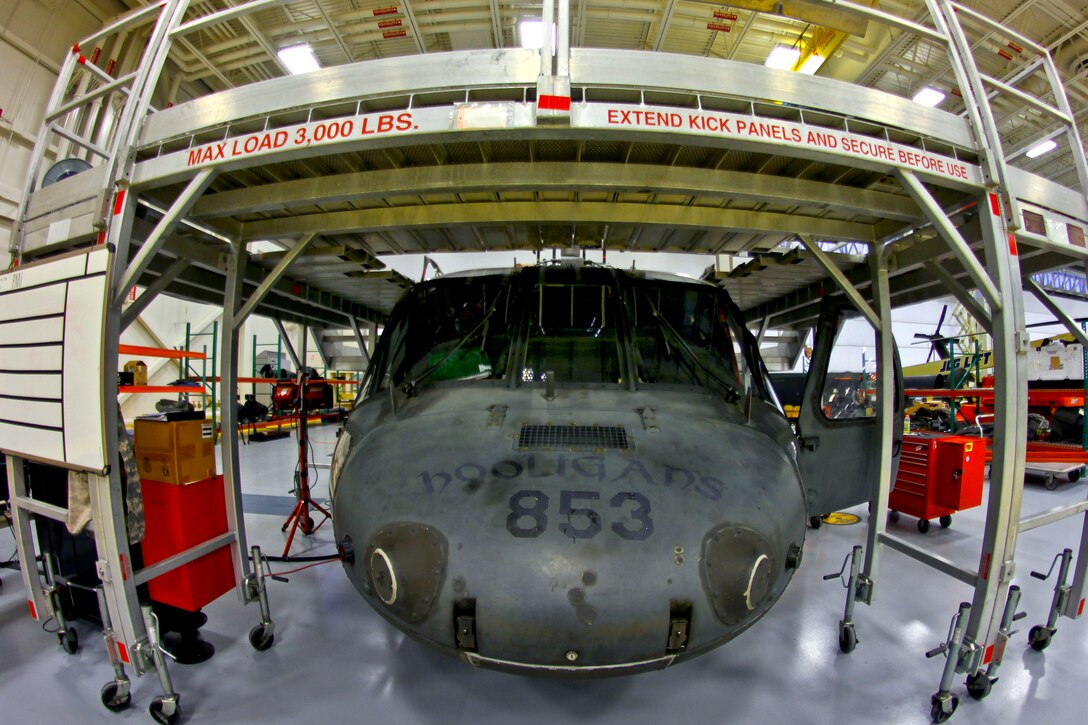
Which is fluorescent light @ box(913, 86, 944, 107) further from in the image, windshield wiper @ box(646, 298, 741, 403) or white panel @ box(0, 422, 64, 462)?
white panel @ box(0, 422, 64, 462)

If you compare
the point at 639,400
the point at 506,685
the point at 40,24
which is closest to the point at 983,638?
the point at 639,400

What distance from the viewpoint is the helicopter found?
177 centimetres

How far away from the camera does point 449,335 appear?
3600mm

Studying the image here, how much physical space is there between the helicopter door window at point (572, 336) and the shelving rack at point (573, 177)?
60 centimetres

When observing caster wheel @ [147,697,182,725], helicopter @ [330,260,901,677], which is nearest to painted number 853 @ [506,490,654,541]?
helicopter @ [330,260,901,677]

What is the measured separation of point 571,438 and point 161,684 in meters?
2.71

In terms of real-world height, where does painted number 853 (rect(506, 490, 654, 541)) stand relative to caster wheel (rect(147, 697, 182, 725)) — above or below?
above

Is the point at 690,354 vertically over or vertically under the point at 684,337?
under

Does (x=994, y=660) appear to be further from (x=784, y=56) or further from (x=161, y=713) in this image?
(x=784, y=56)

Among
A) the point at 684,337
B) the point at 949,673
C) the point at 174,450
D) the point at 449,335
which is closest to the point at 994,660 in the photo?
the point at 949,673

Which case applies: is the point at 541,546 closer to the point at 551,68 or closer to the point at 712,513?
the point at 712,513

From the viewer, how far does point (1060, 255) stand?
12.0 feet

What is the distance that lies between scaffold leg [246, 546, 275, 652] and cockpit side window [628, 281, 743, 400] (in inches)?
120

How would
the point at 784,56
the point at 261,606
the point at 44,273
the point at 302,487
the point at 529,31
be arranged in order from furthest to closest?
the point at 784,56
the point at 529,31
the point at 302,487
the point at 261,606
the point at 44,273
